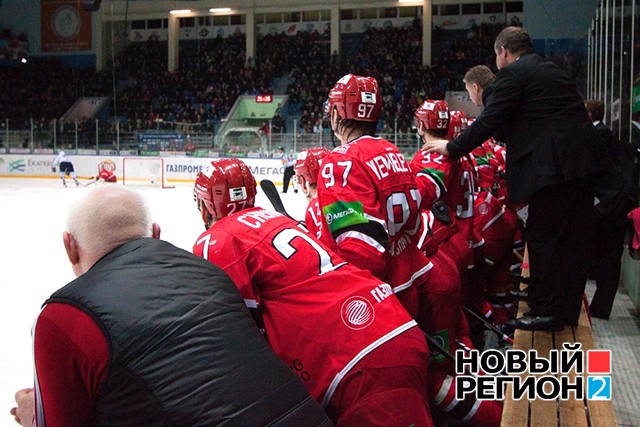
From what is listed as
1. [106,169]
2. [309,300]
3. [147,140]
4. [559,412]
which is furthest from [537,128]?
[147,140]

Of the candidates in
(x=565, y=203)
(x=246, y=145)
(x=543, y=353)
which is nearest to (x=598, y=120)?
(x=565, y=203)

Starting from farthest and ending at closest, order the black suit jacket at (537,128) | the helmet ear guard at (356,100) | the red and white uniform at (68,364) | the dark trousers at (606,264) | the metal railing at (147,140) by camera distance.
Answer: the metal railing at (147,140)
the dark trousers at (606,264)
the black suit jacket at (537,128)
the helmet ear guard at (356,100)
the red and white uniform at (68,364)

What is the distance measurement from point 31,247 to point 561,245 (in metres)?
6.39

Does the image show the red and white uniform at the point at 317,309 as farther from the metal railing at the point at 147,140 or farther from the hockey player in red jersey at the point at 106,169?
the hockey player in red jersey at the point at 106,169

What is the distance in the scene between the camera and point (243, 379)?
1334mm

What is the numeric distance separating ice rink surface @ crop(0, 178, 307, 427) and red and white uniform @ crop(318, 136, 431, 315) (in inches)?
65.0

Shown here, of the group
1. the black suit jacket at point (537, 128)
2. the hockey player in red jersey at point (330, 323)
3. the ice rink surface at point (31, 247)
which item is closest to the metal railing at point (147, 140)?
the ice rink surface at point (31, 247)

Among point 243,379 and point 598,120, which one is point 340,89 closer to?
point 243,379

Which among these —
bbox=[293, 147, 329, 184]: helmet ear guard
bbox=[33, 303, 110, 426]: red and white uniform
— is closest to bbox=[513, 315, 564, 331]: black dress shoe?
bbox=[293, 147, 329, 184]: helmet ear guard

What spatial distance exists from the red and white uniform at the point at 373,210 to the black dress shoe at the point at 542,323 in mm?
563

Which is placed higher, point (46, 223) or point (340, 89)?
point (340, 89)

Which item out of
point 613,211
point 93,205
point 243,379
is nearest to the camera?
point 243,379

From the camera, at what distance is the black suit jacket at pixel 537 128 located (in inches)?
108

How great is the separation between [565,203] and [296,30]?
81.9ft
